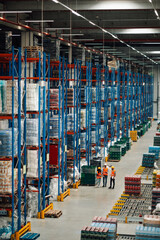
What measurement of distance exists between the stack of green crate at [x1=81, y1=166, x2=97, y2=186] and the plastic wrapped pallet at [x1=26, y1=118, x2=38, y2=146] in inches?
255

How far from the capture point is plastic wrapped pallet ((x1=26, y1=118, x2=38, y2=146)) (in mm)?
16703

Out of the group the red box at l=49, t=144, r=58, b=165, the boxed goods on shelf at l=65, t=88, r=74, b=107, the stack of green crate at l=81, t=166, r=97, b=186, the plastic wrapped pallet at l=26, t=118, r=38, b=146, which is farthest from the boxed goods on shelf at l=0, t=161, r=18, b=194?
the stack of green crate at l=81, t=166, r=97, b=186

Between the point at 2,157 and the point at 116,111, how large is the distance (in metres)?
21.7

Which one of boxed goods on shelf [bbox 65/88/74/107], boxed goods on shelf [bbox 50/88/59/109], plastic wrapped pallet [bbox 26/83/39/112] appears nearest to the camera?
plastic wrapped pallet [bbox 26/83/39/112]

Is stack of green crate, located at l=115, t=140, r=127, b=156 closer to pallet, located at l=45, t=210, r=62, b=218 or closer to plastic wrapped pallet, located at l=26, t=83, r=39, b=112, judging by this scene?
pallet, located at l=45, t=210, r=62, b=218

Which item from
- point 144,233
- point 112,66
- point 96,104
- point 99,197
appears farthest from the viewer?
point 112,66

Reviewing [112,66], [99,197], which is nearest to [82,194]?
[99,197]

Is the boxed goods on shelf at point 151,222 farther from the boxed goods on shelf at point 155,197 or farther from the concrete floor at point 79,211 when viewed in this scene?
the boxed goods on shelf at point 155,197

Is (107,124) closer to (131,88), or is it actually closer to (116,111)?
(116,111)

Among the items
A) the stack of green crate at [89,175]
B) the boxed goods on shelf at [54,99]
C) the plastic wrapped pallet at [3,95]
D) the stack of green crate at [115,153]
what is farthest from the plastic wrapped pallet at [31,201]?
the stack of green crate at [115,153]

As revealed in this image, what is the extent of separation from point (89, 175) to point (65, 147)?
8.41 ft

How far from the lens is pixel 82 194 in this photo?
21234 mm

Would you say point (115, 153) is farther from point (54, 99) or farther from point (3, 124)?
point (3, 124)

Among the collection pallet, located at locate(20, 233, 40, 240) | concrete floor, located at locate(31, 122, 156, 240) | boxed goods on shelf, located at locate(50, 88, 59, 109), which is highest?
boxed goods on shelf, located at locate(50, 88, 59, 109)
